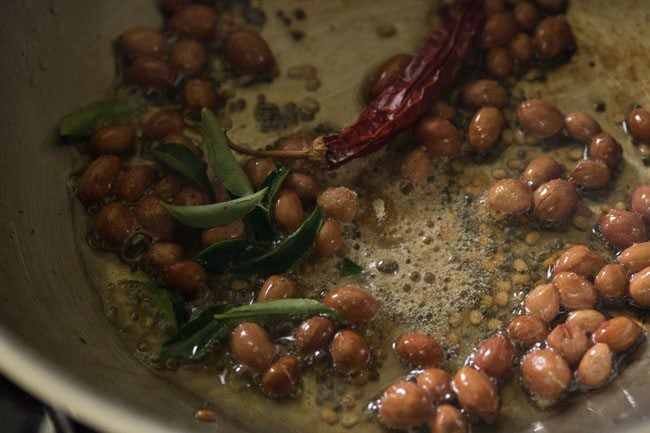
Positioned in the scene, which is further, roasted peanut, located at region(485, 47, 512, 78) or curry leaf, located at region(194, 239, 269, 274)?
roasted peanut, located at region(485, 47, 512, 78)

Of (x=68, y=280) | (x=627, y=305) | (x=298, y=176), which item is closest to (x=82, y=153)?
(x=68, y=280)

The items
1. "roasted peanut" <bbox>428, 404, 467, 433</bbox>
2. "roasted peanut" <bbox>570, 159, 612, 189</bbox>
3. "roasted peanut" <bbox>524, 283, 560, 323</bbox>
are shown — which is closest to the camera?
"roasted peanut" <bbox>428, 404, 467, 433</bbox>

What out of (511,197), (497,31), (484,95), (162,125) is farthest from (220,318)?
(497,31)

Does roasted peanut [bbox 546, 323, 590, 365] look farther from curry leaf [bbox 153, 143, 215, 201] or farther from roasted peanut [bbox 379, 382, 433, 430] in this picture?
curry leaf [bbox 153, 143, 215, 201]

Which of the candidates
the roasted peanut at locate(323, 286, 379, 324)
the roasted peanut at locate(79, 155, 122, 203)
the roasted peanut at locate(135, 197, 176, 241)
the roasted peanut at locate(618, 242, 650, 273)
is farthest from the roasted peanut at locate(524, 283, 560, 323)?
the roasted peanut at locate(79, 155, 122, 203)

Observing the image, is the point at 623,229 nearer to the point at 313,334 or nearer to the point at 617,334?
the point at 617,334

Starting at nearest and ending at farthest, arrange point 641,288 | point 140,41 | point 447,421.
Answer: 1. point 447,421
2. point 641,288
3. point 140,41

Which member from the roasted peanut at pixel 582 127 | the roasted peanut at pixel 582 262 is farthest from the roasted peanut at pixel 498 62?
the roasted peanut at pixel 582 262
